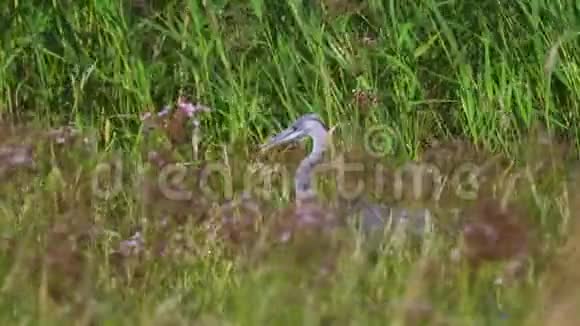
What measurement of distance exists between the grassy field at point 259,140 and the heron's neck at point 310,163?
0.06m

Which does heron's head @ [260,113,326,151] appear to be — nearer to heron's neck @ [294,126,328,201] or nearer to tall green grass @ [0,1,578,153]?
heron's neck @ [294,126,328,201]

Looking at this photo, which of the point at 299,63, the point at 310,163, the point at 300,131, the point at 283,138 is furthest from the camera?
the point at 299,63

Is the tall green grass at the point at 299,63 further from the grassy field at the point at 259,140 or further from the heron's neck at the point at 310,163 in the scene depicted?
the heron's neck at the point at 310,163

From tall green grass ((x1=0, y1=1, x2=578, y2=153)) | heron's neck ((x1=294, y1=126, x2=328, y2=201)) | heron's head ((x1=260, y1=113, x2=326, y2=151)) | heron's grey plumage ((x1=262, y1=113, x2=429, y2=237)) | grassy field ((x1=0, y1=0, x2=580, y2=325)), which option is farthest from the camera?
tall green grass ((x1=0, y1=1, x2=578, y2=153))

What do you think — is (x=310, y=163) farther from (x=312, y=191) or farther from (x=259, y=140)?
(x=259, y=140)

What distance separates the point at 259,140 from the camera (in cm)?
551

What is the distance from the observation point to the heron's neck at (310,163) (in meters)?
4.77

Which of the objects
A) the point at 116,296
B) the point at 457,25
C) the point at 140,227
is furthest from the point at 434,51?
the point at 116,296

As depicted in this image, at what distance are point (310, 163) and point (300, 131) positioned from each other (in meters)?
0.15

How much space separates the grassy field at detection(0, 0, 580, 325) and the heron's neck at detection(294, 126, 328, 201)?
0.06 m

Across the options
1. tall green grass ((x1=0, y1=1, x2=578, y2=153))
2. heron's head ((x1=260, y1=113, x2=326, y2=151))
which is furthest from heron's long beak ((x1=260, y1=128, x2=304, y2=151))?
tall green grass ((x1=0, y1=1, x2=578, y2=153))

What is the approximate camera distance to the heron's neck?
477 centimetres

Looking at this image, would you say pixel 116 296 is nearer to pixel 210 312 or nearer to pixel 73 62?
pixel 210 312

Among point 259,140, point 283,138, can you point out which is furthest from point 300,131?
point 259,140
